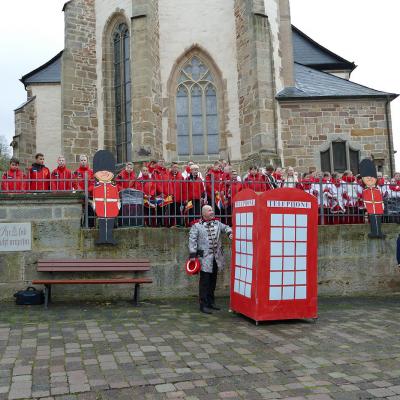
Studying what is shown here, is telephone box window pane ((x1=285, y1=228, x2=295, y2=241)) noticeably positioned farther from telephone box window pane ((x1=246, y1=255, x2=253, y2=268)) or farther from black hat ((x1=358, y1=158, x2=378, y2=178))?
black hat ((x1=358, y1=158, x2=378, y2=178))

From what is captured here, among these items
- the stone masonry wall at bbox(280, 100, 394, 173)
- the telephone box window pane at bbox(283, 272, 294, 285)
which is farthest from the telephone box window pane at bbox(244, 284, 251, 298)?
the stone masonry wall at bbox(280, 100, 394, 173)

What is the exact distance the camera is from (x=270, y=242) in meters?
6.99

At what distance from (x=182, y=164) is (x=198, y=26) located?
17.3 feet

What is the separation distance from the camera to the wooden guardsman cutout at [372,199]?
991cm

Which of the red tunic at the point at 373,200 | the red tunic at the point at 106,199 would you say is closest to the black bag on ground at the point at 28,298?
the red tunic at the point at 106,199

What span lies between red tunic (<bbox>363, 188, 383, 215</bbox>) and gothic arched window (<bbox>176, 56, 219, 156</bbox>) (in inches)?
327

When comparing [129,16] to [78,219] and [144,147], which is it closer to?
[144,147]

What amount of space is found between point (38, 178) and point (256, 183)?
4.39 metres

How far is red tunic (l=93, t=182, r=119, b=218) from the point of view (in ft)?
28.3

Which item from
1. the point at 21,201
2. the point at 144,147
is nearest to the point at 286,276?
the point at 21,201

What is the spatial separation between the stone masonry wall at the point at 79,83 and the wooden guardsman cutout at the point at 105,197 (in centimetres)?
927

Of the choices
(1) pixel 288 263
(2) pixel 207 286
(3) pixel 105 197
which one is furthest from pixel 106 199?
(1) pixel 288 263

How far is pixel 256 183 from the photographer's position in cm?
961

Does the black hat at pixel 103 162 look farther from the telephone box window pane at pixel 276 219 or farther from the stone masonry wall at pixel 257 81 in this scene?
the stone masonry wall at pixel 257 81
